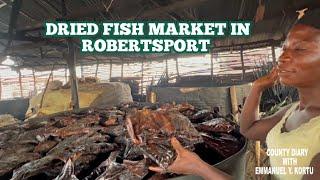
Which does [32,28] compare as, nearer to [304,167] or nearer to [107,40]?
[107,40]

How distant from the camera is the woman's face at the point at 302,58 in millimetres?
675

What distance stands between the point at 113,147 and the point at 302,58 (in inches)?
20.5

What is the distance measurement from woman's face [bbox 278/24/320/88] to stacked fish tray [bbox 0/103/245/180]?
31cm

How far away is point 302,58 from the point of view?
684mm

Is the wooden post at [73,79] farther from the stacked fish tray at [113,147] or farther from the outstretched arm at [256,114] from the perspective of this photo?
the outstretched arm at [256,114]

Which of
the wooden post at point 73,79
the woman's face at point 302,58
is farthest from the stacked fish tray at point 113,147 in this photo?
the wooden post at point 73,79

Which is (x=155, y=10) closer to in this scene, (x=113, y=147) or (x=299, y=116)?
(x=113, y=147)

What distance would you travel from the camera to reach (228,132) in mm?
1118

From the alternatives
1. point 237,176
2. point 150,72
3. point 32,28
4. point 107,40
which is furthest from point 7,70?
point 237,176

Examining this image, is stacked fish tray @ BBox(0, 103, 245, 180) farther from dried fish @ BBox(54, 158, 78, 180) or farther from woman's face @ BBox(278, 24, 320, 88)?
woman's face @ BBox(278, 24, 320, 88)

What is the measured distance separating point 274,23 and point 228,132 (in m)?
0.85

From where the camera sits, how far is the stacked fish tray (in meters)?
0.75

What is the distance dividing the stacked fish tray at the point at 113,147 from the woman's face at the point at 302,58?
306mm

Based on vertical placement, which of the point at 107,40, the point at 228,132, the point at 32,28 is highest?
the point at 32,28
